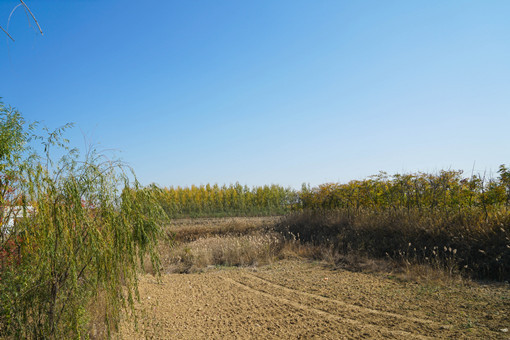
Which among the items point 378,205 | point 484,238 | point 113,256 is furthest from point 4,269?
point 378,205

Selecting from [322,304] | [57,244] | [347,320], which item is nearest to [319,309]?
[322,304]

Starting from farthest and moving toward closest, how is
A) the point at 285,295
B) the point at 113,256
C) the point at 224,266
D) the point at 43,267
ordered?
1. the point at 224,266
2. the point at 285,295
3. the point at 113,256
4. the point at 43,267

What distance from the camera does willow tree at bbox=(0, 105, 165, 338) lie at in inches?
145

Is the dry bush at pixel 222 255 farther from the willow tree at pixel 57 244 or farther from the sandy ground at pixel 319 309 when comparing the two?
the willow tree at pixel 57 244

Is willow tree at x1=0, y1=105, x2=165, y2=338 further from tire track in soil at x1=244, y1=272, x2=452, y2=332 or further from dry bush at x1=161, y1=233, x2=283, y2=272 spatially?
dry bush at x1=161, y1=233, x2=283, y2=272

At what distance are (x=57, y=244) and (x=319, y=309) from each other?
4456 millimetres

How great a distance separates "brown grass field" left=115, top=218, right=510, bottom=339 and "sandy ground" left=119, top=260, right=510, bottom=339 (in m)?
0.02

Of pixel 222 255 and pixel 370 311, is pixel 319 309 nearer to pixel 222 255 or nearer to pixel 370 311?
pixel 370 311

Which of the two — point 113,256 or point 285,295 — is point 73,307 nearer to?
point 113,256

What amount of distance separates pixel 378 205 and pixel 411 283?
5.79 meters

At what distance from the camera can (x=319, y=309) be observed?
19.0ft

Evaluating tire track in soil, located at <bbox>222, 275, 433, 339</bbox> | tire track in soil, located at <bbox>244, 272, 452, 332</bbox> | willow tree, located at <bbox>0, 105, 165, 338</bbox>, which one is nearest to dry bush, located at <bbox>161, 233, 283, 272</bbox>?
tire track in soil, located at <bbox>244, 272, 452, 332</bbox>

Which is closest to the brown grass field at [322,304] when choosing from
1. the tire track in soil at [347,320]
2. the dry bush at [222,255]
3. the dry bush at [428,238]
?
the tire track in soil at [347,320]

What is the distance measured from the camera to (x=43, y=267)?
370cm
